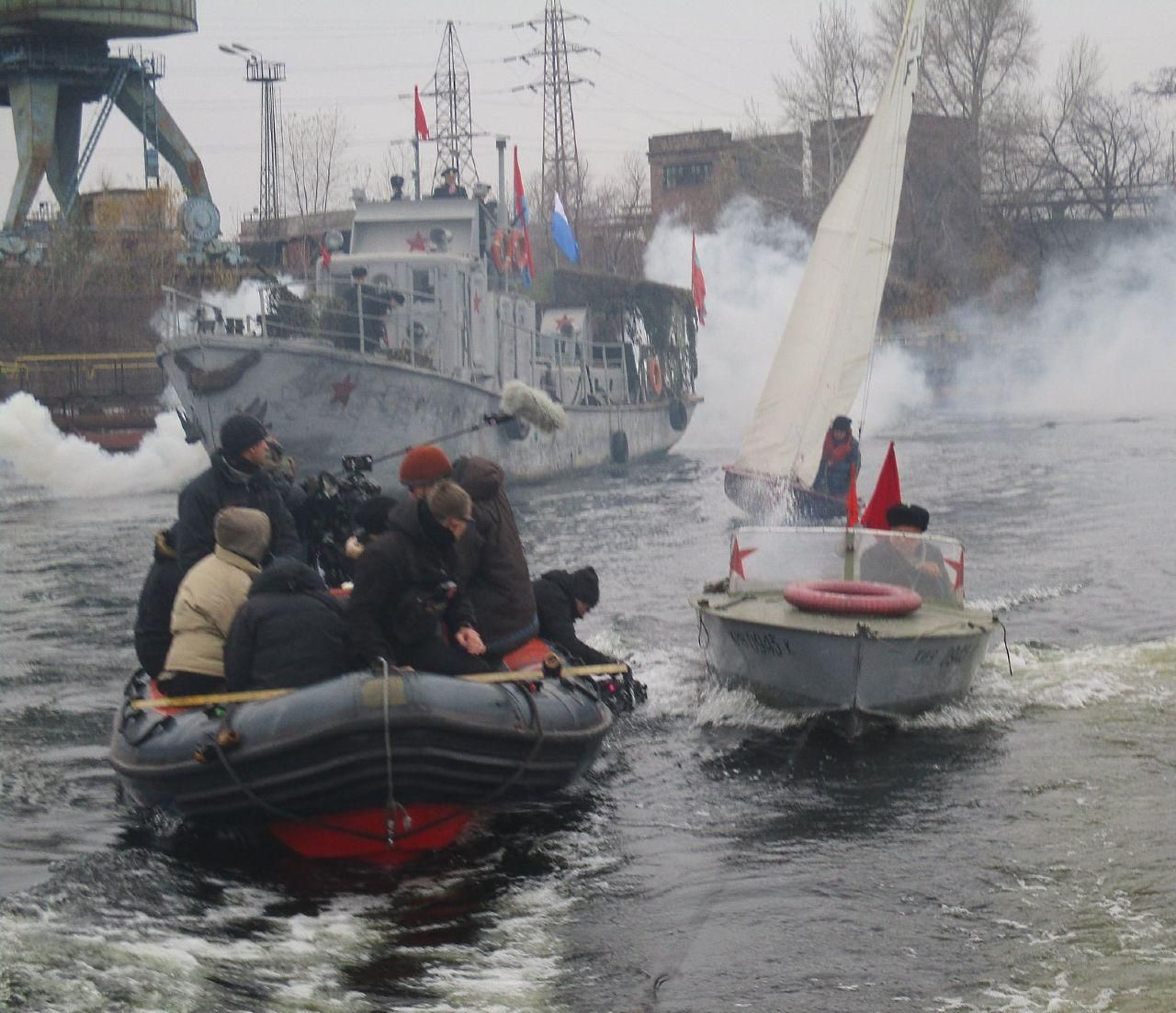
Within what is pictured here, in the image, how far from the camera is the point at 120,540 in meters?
25.7

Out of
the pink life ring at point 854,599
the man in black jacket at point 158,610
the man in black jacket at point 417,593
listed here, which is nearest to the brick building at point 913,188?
the pink life ring at point 854,599

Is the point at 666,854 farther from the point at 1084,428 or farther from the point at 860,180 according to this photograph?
the point at 1084,428

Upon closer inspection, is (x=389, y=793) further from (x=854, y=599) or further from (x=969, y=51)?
(x=969, y=51)

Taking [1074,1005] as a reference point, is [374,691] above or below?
above

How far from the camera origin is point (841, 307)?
20203 millimetres

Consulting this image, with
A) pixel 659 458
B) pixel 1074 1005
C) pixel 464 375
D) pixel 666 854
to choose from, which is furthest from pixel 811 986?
pixel 659 458

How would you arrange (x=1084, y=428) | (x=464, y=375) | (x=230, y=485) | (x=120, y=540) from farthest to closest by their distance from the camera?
(x=1084, y=428) → (x=464, y=375) → (x=120, y=540) → (x=230, y=485)

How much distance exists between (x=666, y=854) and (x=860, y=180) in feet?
42.7

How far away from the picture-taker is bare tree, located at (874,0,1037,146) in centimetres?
6400

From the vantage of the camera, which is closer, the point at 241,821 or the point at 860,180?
the point at 241,821

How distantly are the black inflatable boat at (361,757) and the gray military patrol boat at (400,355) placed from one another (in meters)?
15.6

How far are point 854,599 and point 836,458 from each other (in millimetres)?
9367

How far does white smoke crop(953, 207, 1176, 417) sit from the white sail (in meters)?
39.6

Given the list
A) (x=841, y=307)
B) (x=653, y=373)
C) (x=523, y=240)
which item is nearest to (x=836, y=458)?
(x=841, y=307)
